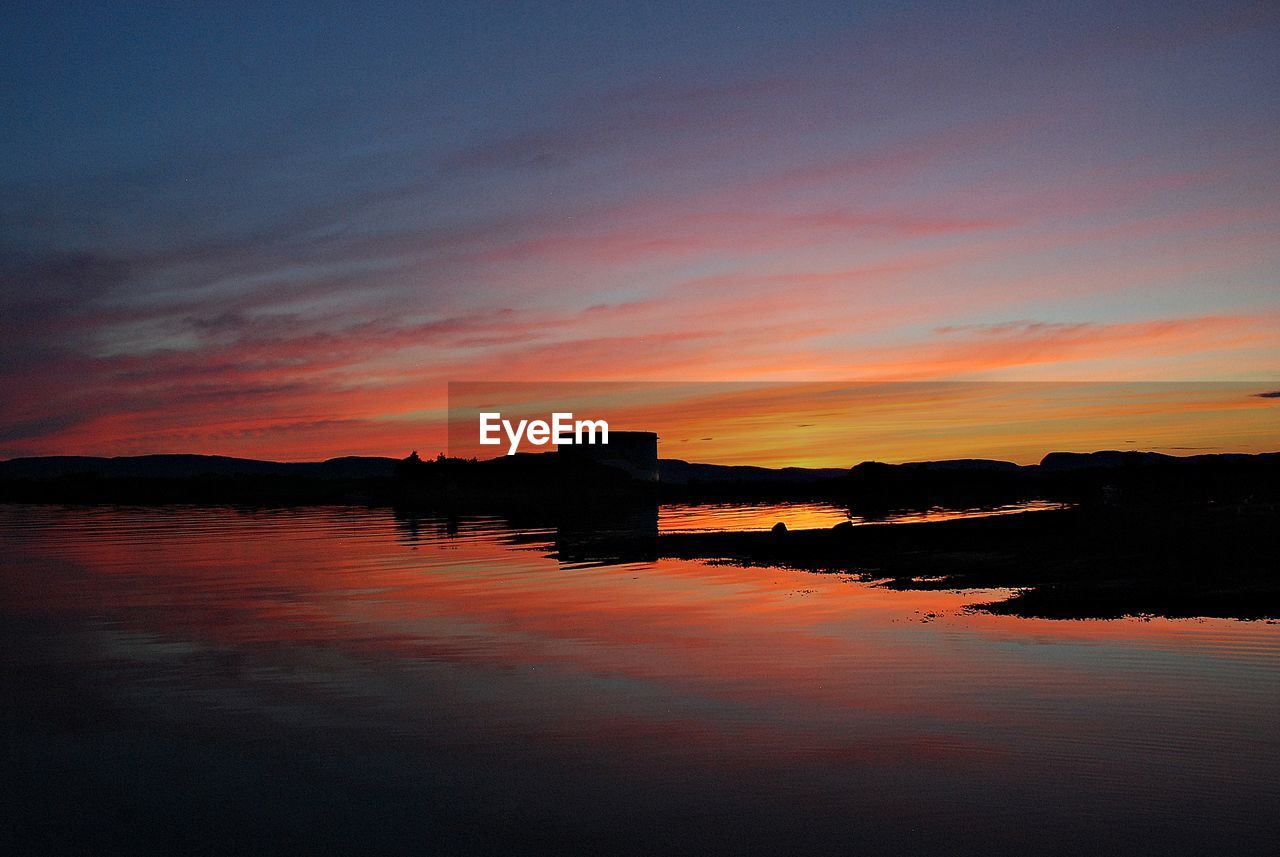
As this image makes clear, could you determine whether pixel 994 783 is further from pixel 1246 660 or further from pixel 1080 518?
pixel 1080 518

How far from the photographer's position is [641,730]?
47.4 ft

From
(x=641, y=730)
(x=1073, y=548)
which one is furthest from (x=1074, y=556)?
(x=641, y=730)

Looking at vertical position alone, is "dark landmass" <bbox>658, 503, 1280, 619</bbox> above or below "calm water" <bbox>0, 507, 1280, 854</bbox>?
above

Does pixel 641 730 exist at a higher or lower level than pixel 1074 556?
lower

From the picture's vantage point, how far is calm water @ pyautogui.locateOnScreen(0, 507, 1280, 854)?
34.8 ft

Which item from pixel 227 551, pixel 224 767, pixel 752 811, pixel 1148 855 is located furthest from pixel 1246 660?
pixel 227 551

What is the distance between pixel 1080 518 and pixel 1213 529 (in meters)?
10.6

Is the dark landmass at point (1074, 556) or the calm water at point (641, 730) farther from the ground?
the dark landmass at point (1074, 556)

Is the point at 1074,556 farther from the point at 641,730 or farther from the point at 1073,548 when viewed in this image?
the point at 641,730

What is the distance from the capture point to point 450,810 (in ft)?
37.0

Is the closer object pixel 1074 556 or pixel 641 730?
pixel 641 730

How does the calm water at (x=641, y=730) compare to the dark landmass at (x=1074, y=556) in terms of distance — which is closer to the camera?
the calm water at (x=641, y=730)

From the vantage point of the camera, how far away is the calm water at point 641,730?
10602mm

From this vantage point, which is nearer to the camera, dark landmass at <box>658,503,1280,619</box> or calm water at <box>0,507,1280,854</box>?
calm water at <box>0,507,1280,854</box>
